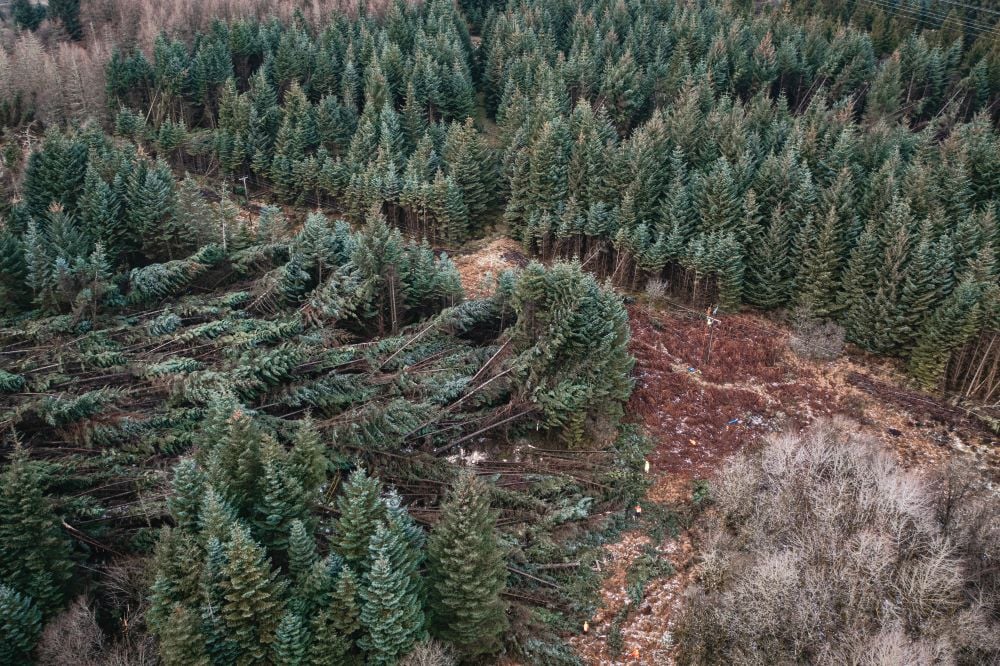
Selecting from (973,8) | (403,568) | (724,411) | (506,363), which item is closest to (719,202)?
(724,411)

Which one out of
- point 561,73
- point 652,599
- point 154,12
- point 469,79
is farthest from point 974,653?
point 154,12

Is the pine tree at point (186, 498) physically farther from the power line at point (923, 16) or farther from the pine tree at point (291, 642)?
the power line at point (923, 16)

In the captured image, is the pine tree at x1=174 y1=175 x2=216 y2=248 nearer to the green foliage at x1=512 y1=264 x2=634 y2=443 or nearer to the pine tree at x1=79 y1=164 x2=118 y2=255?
the pine tree at x1=79 y1=164 x2=118 y2=255

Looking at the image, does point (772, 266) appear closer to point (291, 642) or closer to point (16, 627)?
point (291, 642)

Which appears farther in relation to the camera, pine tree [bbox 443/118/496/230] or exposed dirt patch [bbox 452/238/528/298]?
pine tree [bbox 443/118/496/230]

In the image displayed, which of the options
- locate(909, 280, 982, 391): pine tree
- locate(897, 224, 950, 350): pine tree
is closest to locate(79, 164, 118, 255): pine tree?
locate(897, 224, 950, 350): pine tree
